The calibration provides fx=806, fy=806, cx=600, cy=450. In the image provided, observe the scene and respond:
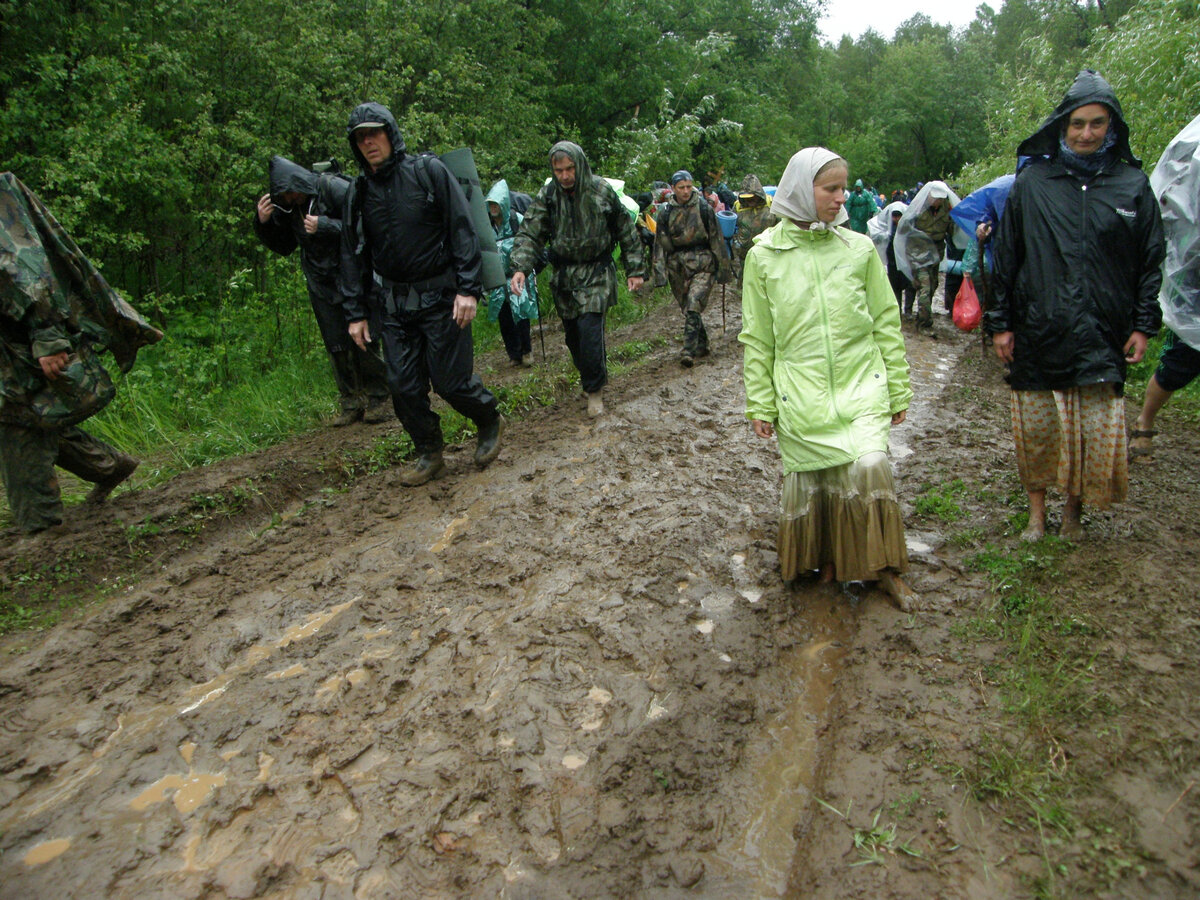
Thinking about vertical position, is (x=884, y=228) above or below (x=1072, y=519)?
above

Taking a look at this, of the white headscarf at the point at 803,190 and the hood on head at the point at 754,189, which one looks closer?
the white headscarf at the point at 803,190

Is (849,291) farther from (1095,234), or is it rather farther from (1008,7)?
(1008,7)

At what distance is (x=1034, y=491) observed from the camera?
12.8ft

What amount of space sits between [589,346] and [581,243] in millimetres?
794

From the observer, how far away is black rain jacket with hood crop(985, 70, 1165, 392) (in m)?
3.42

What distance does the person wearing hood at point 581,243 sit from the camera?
5996 mm

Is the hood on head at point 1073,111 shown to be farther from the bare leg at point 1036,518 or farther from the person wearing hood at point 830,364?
the bare leg at point 1036,518

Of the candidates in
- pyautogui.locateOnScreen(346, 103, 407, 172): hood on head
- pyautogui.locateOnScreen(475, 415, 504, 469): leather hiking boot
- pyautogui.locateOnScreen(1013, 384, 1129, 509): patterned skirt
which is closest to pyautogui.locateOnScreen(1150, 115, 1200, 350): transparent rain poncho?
pyautogui.locateOnScreen(1013, 384, 1129, 509): patterned skirt

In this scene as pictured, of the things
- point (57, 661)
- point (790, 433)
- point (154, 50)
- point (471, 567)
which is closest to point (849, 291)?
point (790, 433)

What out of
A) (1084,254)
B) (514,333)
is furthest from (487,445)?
(1084,254)

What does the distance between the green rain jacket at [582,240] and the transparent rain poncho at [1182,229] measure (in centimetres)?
327

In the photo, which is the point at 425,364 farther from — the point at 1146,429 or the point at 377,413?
the point at 1146,429

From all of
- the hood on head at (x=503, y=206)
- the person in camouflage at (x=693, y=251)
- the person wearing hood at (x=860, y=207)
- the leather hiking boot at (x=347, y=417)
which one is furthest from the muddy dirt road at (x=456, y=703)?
the person wearing hood at (x=860, y=207)

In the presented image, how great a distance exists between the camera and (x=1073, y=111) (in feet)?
11.1
